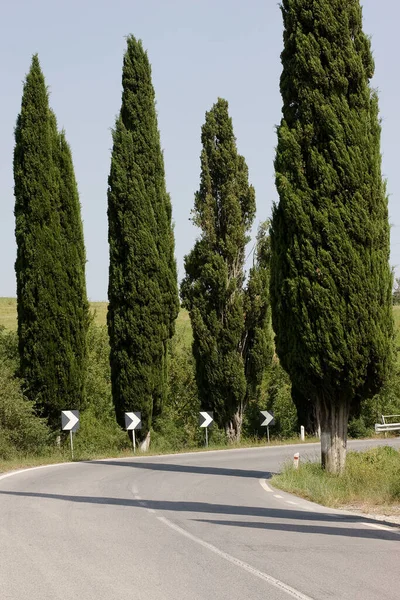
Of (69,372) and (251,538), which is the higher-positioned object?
(69,372)

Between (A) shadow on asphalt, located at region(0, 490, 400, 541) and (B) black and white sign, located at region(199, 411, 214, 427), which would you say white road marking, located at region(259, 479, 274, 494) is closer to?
(A) shadow on asphalt, located at region(0, 490, 400, 541)

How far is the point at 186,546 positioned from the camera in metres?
9.79

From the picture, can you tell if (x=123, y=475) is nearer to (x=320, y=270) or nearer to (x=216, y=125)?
(x=320, y=270)

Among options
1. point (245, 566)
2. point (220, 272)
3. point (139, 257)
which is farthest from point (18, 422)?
point (245, 566)

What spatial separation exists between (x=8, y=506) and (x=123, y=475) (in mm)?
7187

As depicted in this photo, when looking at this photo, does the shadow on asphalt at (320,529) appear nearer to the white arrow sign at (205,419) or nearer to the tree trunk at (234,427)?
the white arrow sign at (205,419)

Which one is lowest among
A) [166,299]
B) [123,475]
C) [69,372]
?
[123,475]

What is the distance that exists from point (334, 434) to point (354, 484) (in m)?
2.86

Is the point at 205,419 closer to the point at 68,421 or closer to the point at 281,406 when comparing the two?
the point at 68,421

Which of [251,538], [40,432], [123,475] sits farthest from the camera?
[40,432]

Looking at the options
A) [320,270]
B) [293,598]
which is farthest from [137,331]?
[293,598]

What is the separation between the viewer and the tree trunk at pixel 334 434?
1984 cm

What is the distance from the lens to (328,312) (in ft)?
64.5

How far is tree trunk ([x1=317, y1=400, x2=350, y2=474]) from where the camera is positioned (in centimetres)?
1984
